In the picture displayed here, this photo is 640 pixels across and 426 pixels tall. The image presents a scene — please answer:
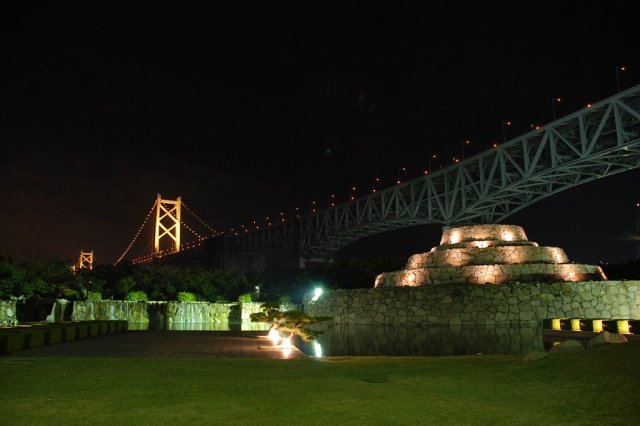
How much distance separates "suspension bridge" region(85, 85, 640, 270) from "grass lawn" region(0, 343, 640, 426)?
1706 inches

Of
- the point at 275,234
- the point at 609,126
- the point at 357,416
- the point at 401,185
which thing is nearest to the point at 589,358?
the point at 357,416

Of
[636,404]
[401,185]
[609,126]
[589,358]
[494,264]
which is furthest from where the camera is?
[401,185]

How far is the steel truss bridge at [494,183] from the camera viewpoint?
1940 inches

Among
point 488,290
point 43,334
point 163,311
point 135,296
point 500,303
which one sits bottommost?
point 43,334

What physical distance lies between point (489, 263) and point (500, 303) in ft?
13.2

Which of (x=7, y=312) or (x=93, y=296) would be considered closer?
(x=7, y=312)

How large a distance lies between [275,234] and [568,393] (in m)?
103

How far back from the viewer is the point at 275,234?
10888 centimetres

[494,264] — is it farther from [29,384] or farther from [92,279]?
[92,279]

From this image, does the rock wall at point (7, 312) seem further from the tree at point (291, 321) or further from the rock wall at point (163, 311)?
the tree at point (291, 321)

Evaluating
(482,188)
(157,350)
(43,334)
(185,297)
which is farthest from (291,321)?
(482,188)

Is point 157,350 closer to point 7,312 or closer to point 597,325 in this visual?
point 597,325

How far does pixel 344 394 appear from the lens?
8000 millimetres

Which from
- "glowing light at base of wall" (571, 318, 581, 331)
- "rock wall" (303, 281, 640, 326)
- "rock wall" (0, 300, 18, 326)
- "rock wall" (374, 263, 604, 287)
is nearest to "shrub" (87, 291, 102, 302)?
"rock wall" (0, 300, 18, 326)
